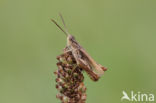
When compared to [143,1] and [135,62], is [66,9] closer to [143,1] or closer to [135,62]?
[143,1]

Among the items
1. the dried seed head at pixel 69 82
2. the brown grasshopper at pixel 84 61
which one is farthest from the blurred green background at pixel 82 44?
the dried seed head at pixel 69 82

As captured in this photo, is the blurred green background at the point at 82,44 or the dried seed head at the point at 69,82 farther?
the blurred green background at the point at 82,44

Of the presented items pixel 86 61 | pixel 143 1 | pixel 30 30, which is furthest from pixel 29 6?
pixel 86 61

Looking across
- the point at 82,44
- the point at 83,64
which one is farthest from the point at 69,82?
the point at 82,44

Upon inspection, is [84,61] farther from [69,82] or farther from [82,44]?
[82,44]

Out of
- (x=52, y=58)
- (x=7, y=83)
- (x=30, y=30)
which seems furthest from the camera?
(x=30, y=30)

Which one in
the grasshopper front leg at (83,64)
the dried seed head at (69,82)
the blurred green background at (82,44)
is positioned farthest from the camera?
the blurred green background at (82,44)

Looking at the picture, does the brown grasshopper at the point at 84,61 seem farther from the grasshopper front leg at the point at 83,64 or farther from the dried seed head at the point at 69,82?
the dried seed head at the point at 69,82

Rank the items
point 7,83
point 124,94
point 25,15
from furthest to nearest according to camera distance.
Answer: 1. point 25,15
2. point 7,83
3. point 124,94

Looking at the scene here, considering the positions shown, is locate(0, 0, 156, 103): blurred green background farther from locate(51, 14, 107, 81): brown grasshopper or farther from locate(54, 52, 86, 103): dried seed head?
locate(54, 52, 86, 103): dried seed head
